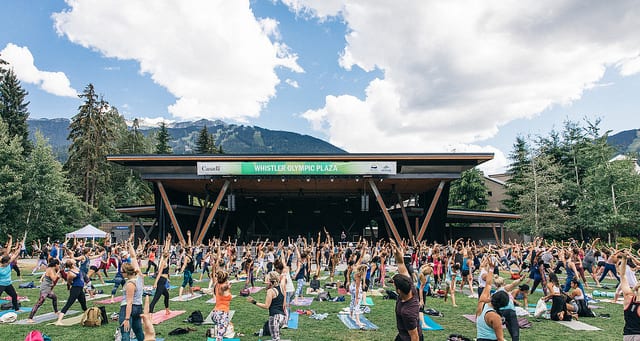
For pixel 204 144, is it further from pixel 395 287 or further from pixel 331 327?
pixel 395 287

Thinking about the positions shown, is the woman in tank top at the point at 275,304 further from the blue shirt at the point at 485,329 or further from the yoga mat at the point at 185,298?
the yoga mat at the point at 185,298

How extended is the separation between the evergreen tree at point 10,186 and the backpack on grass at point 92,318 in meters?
28.4

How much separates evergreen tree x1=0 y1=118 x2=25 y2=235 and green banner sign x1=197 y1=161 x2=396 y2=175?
1655 centimetres

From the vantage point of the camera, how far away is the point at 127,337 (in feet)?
19.1

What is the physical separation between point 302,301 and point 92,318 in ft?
18.1

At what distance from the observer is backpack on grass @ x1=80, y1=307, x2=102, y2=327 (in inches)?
323

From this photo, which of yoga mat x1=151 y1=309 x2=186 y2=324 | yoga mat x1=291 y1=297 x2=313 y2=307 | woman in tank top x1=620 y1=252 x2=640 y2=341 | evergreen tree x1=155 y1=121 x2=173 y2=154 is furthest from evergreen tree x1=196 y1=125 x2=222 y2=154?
woman in tank top x1=620 y1=252 x2=640 y2=341

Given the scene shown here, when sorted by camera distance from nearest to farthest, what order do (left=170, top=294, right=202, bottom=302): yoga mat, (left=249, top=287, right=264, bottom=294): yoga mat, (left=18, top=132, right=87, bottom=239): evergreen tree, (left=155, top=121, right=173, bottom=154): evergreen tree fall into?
(left=170, top=294, right=202, bottom=302): yoga mat
(left=249, top=287, right=264, bottom=294): yoga mat
(left=18, top=132, right=87, bottom=239): evergreen tree
(left=155, top=121, right=173, bottom=154): evergreen tree

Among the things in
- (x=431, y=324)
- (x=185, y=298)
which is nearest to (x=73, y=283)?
(x=185, y=298)

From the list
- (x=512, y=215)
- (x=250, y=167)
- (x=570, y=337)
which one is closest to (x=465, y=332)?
(x=570, y=337)

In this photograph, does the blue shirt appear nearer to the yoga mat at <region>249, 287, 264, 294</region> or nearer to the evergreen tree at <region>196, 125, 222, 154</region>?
the yoga mat at <region>249, 287, 264, 294</region>

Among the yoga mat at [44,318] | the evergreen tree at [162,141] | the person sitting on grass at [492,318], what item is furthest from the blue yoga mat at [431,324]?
the evergreen tree at [162,141]

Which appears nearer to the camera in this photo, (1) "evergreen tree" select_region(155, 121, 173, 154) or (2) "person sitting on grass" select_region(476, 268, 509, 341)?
(2) "person sitting on grass" select_region(476, 268, 509, 341)

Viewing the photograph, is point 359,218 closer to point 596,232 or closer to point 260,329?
point 596,232
